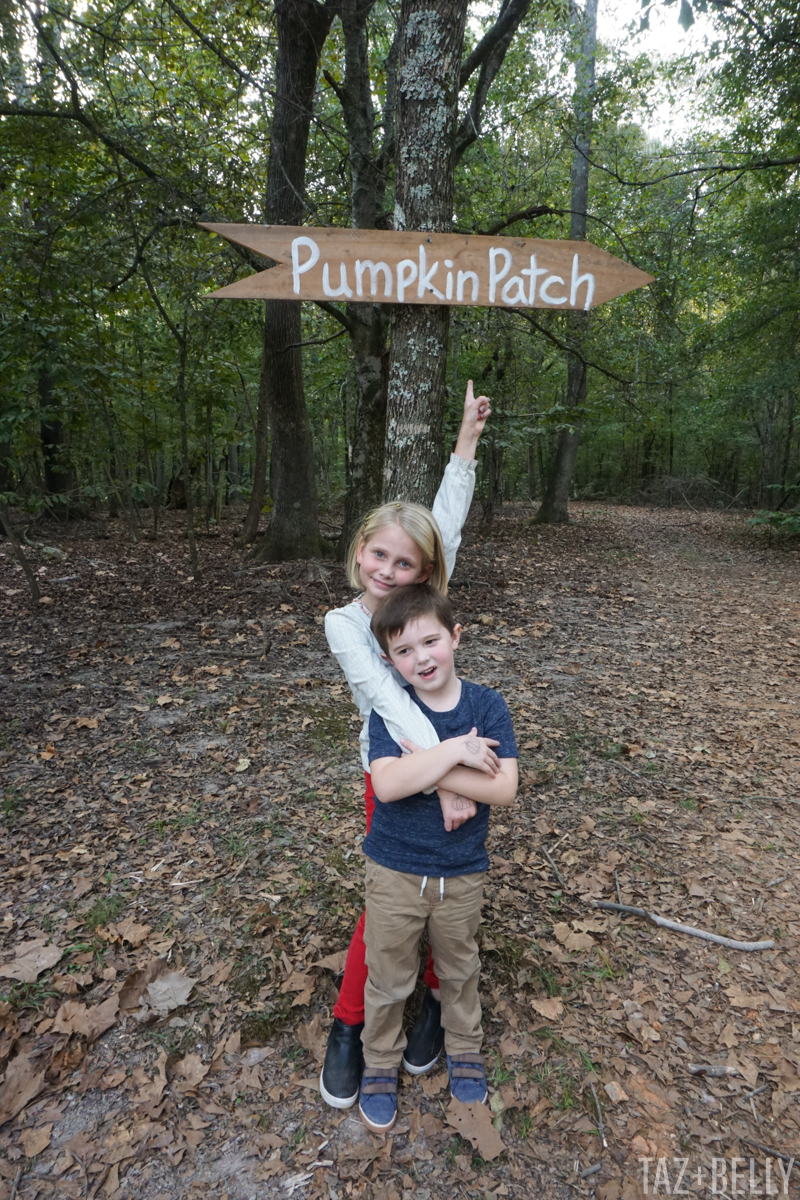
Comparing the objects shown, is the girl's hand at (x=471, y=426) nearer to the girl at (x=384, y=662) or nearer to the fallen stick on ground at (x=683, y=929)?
the girl at (x=384, y=662)

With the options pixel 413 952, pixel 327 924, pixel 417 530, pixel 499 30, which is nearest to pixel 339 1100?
pixel 413 952

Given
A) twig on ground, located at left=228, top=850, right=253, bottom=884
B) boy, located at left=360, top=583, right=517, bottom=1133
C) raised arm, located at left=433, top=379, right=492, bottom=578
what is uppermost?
raised arm, located at left=433, top=379, right=492, bottom=578

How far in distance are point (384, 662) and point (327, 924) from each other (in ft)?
4.44

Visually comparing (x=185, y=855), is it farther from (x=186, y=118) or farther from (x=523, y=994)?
(x=186, y=118)

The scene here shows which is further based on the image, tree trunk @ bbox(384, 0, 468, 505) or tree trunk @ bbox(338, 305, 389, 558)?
tree trunk @ bbox(338, 305, 389, 558)

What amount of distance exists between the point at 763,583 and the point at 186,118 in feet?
29.8

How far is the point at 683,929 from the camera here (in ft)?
8.02

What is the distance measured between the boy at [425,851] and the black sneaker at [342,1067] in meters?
0.06

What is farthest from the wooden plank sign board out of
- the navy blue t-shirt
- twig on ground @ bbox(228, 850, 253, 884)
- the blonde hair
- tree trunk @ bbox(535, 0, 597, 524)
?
tree trunk @ bbox(535, 0, 597, 524)

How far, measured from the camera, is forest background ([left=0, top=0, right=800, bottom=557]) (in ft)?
18.4

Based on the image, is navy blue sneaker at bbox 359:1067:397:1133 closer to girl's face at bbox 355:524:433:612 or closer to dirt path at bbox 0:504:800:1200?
dirt path at bbox 0:504:800:1200

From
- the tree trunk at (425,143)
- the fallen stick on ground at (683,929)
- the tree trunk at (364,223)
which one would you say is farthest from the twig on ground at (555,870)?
the tree trunk at (364,223)

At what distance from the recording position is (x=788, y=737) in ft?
13.2

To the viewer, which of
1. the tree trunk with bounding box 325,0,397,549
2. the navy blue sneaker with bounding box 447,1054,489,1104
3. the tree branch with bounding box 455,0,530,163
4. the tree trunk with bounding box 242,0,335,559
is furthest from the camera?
the tree trunk with bounding box 242,0,335,559
